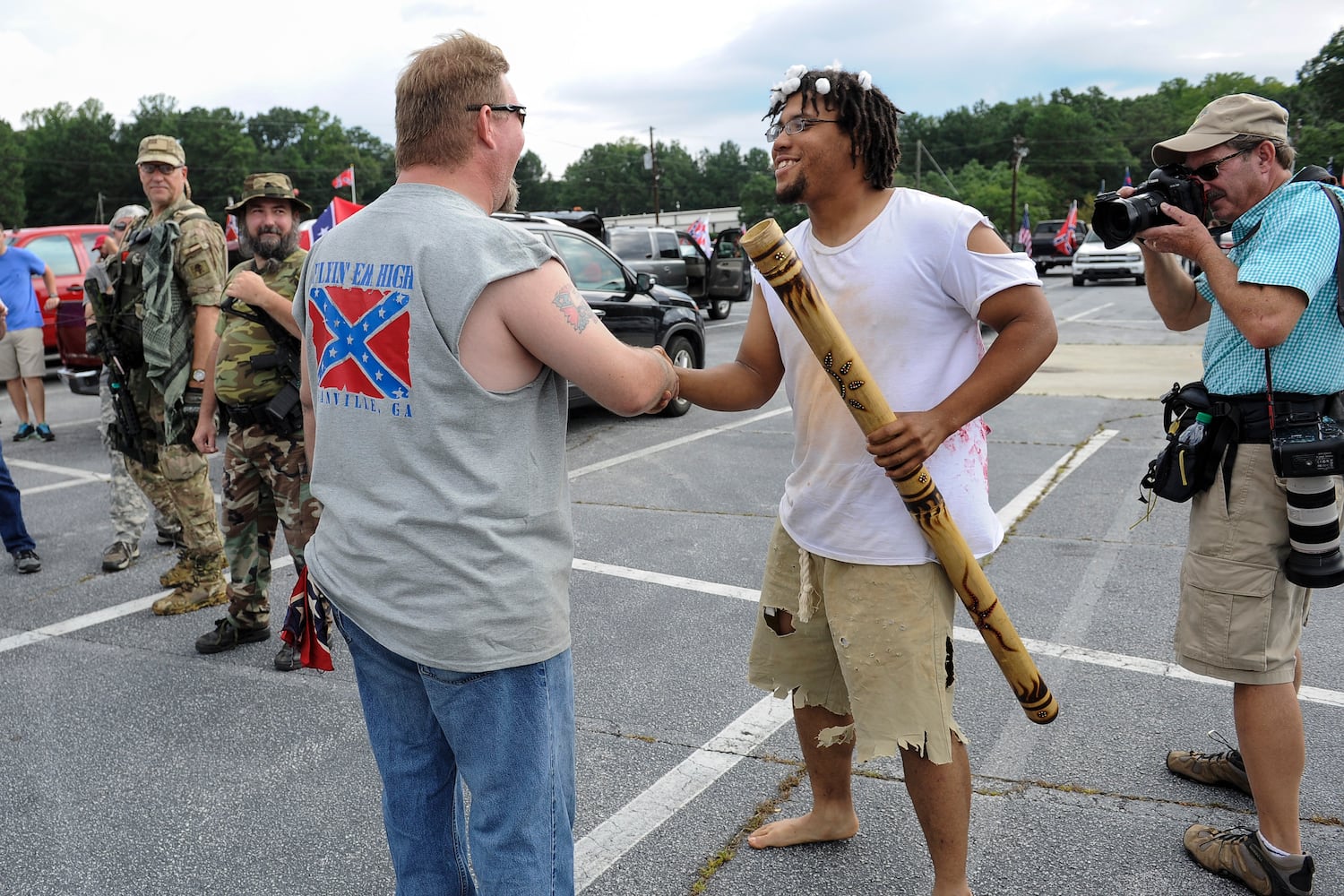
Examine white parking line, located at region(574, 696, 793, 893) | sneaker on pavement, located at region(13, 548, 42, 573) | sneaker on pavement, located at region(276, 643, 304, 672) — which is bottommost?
white parking line, located at region(574, 696, 793, 893)

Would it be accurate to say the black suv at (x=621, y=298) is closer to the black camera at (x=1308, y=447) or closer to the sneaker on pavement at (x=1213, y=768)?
the sneaker on pavement at (x=1213, y=768)

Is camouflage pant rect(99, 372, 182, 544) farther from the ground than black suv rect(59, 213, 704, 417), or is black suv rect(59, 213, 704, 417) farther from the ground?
black suv rect(59, 213, 704, 417)

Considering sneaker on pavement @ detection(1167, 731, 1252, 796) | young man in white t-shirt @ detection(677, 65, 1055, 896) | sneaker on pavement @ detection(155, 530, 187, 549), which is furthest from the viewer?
sneaker on pavement @ detection(155, 530, 187, 549)

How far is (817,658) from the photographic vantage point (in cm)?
262

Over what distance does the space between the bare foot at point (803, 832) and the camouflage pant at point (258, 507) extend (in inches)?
85.3

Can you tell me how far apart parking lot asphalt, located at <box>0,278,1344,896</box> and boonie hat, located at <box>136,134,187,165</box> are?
2053mm

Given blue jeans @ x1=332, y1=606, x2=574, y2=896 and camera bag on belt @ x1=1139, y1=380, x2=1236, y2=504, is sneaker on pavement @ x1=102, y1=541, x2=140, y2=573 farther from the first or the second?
camera bag on belt @ x1=1139, y1=380, x2=1236, y2=504

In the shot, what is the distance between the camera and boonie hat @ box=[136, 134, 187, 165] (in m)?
4.64

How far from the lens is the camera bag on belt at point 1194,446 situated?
262 centimetres

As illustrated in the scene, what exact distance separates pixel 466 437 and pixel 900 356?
103 cm

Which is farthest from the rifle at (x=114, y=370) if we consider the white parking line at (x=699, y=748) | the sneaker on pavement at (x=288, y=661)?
the sneaker on pavement at (x=288, y=661)

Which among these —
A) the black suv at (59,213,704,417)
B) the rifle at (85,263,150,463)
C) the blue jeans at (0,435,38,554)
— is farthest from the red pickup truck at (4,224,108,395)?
the rifle at (85,263,150,463)

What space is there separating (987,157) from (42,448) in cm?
11875

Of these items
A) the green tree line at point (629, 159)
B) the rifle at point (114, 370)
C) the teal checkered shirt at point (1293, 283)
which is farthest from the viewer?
the green tree line at point (629, 159)
